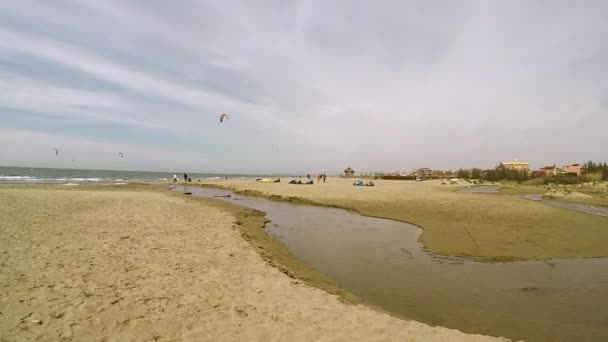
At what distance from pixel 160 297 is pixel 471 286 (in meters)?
7.10

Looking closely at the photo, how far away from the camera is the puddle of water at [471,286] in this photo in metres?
5.79

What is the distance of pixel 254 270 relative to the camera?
314 inches

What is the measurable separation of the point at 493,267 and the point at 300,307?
6569mm

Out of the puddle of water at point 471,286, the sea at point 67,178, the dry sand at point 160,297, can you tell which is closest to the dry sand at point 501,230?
the puddle of water at point 471,286

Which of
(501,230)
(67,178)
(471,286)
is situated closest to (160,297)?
(471,286)

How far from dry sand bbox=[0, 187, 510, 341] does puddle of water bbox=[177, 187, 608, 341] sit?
3.70ft

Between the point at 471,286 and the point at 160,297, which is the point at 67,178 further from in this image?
the point at 471,286

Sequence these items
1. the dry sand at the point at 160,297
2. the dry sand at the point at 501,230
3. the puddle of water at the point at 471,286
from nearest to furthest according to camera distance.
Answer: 1. the dry sand at the point at 160,297
2. the puddle of water at the point at 471,286
3. the dry sand at the point at 501,230

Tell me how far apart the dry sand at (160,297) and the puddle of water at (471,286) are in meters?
1.13

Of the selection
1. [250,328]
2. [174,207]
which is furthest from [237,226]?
[250,328]

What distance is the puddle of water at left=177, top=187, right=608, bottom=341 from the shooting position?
5.79 meters

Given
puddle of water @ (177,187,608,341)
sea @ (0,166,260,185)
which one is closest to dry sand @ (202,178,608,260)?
puddle of water @ (177,187,608,341)

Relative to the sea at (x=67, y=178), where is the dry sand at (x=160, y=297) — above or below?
below

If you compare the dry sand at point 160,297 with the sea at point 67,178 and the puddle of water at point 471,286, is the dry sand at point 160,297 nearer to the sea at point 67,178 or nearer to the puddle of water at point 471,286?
the puddle of water at point 471,286
